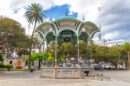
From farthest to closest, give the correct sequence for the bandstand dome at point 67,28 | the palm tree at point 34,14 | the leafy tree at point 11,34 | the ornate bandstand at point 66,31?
1. the palm tree at point 34,14
2. the leafy tree at point 11,34
3. the bandstand dome at point 67,28
4. the ornate bandstand at point 66,31

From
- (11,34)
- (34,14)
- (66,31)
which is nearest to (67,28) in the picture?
(66,31)

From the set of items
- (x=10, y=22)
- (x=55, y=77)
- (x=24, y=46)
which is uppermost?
(x=10, y=22)

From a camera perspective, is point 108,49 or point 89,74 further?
point 108,49

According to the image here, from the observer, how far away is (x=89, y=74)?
32.8 metres

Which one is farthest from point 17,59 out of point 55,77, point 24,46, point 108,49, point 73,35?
point 55,77

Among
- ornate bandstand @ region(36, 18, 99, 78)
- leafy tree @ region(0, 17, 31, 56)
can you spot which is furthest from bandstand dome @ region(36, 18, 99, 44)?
leafy tree @ region(0, 17, 31, 56)

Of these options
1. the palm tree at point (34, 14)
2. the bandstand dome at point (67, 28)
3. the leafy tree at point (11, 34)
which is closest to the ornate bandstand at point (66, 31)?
the bandstand dome at point (67, 28)

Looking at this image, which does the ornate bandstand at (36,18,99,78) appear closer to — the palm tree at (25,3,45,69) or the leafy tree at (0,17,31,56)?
the leafy tree at (0,17,31,56)

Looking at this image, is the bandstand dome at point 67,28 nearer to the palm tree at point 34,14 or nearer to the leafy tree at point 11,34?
the leafy tree at point 11,34

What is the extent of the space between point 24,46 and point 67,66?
18308 millimetres

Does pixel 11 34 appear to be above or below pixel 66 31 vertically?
above

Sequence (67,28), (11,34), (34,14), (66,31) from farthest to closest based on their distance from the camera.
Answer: (34,14)
(11,34)
(66,31)
(67,28)

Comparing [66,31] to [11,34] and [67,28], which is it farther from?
[11,34]

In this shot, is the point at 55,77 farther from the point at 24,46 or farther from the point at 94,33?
the point at 24,46
